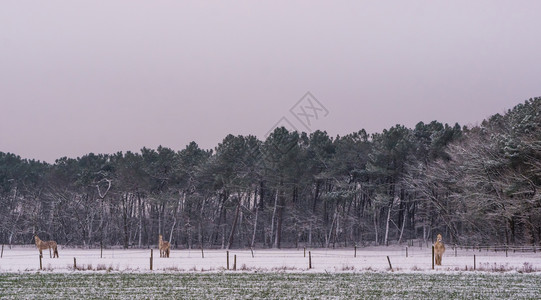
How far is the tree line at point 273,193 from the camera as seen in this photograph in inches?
2532

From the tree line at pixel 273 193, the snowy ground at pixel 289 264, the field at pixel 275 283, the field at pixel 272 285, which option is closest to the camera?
the field at pixel 272 285

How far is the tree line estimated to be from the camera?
64312mm

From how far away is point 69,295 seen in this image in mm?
20484

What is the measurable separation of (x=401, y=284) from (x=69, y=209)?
63.2m

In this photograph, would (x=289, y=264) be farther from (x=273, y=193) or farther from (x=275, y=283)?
(x=273, y=193)

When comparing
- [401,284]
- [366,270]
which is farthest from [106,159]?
[401,284]

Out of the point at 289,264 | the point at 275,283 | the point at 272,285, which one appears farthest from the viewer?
the point at 289,264

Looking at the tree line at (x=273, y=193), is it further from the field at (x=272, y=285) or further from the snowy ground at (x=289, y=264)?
the field at (x=272, y=285)

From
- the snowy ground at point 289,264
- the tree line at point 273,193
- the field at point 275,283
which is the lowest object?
the snowy ground at point 289,264

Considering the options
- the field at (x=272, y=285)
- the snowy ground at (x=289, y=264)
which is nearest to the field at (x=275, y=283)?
the field at (x=272, y=285)

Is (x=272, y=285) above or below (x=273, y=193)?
below

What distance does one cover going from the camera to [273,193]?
74375 mm

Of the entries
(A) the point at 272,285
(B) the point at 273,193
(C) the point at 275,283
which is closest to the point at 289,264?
(C) the point at 275,283

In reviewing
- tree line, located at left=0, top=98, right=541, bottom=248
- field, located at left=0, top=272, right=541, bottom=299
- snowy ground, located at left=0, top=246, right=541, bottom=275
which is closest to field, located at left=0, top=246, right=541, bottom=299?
field, located at left=0, top=272, right=541, bottom=299
